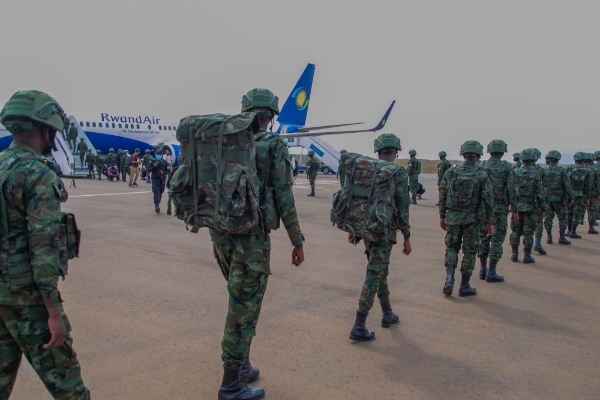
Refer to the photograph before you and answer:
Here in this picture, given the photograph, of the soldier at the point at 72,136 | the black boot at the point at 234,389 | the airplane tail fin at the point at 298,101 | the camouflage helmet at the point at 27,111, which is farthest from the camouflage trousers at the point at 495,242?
the airplane tail fin at the point at 298,101

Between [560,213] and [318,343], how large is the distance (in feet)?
24.7

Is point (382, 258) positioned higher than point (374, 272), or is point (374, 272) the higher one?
point (382, 258)

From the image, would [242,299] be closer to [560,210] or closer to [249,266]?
[249,266]

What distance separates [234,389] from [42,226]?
167 centimetres

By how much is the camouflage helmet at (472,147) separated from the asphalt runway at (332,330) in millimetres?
1716

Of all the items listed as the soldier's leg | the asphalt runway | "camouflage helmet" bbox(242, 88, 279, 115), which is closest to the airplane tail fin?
the asphalt runway

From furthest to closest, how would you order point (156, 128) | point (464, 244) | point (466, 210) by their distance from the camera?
point (156, 128)
point (464, 244)
point (466, 210)

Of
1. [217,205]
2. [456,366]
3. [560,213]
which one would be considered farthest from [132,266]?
[560,213]

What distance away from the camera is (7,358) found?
2498 mm

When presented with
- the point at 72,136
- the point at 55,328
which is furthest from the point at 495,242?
the point at 72,136

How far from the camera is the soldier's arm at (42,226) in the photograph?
91.7 inches

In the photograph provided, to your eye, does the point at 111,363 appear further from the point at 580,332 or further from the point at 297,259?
the point at 580,332

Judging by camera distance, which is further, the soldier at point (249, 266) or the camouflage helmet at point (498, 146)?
the camouflage helmet at point (498, 146)

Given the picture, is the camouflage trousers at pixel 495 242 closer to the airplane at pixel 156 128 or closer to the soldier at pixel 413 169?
the soldier at pixel 413 169
